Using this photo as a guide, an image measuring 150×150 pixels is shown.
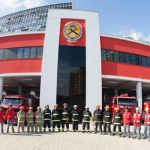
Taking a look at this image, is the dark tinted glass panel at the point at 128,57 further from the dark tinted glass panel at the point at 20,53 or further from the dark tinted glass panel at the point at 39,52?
the dark tinted glass panel at the point at 20,53

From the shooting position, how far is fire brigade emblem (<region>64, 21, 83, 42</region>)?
17.7 metres

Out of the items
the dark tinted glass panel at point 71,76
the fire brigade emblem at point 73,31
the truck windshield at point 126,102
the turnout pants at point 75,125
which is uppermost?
the fire brigade emblem at point 73,31

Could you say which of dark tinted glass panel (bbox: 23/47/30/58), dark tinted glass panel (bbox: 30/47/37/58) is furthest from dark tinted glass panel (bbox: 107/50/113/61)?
dark tinted glass panel (bbox: 23/47/30/58)

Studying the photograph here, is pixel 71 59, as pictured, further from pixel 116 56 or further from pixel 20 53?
pixel 20 53

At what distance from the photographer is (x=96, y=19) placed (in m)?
18.3

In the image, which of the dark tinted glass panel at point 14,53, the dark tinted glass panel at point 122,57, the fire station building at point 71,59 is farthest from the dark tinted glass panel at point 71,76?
the dark tinted glass panel at point 14,53

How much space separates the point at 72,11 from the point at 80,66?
6.03 m

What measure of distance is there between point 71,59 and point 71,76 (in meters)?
1.71

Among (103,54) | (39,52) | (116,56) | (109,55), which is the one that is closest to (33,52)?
(39,52)

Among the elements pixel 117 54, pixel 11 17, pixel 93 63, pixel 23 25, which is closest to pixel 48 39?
pixel 93 63

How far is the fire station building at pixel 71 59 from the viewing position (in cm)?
1641

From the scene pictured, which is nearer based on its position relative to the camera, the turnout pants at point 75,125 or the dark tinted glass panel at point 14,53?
the turnout pants at point 75,125

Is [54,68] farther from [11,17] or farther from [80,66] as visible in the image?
[11,17]

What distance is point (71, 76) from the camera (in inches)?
668
